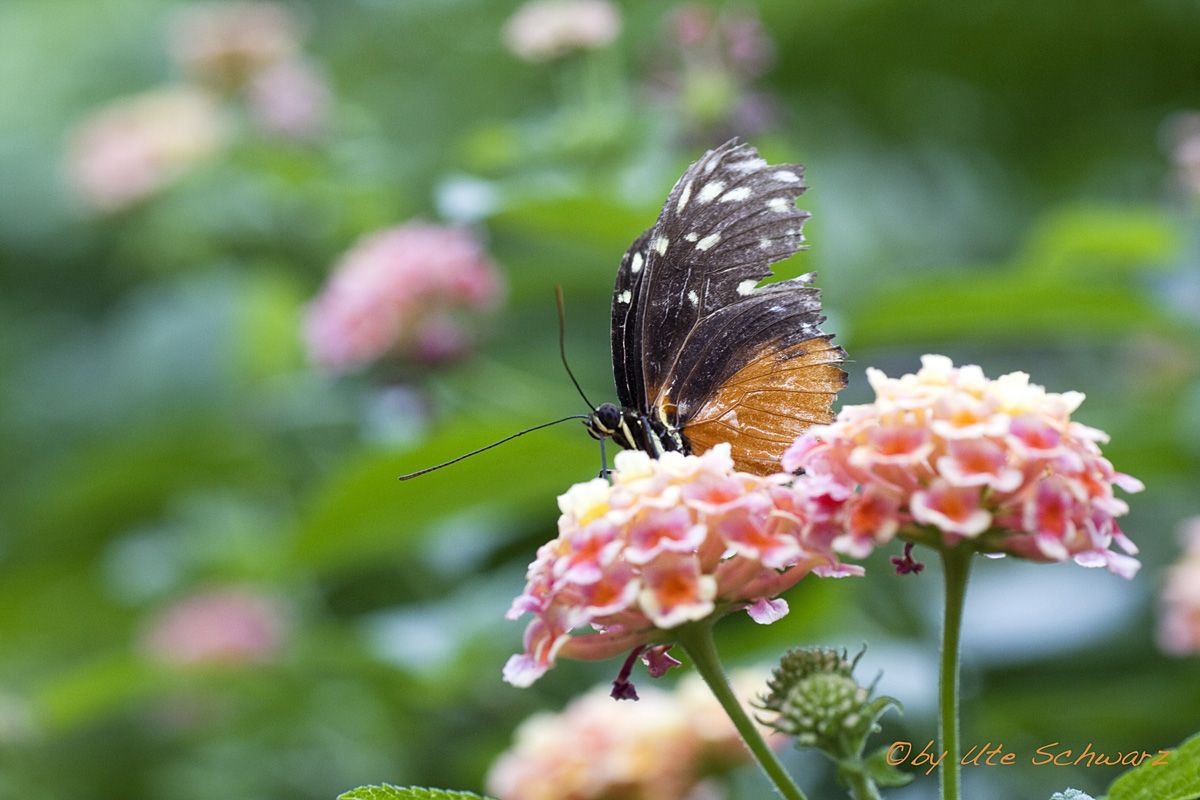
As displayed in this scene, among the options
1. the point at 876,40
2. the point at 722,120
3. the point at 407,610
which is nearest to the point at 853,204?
the point at 876,40

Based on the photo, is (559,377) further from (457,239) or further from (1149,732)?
(1149,732)

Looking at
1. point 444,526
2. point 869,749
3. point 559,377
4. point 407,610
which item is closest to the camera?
point 869,749

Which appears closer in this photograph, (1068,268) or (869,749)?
(869,749)

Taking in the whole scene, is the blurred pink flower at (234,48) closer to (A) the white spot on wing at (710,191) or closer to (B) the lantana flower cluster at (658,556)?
(A) the white spot on wing at (710,191)

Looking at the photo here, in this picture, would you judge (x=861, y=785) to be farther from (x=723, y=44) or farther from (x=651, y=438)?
(x=723, y=44)

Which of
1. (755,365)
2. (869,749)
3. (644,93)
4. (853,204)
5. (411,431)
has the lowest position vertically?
(869,749)

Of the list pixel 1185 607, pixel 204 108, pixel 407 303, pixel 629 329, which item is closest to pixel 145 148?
pixel 204 108
